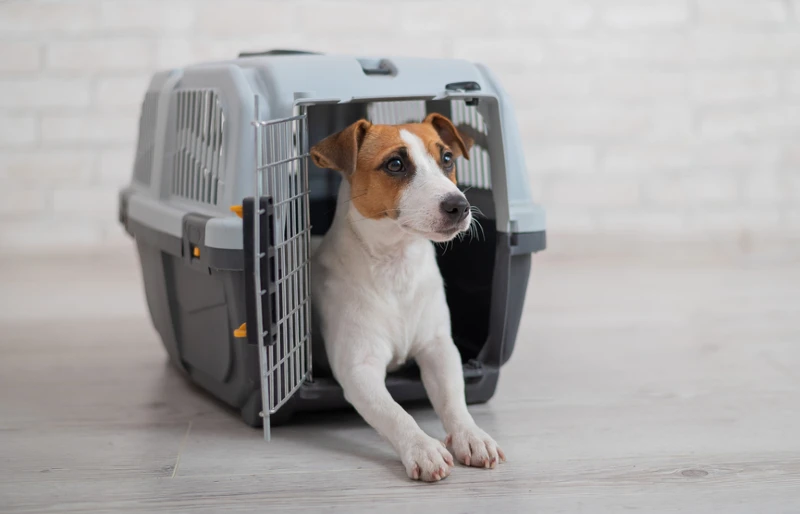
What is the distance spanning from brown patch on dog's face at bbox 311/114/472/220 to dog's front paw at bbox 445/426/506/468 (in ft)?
1.56

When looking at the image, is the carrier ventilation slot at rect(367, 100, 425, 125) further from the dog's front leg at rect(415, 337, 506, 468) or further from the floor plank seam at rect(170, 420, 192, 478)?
the floor plank seam at rect(170, 420, 192, 478)

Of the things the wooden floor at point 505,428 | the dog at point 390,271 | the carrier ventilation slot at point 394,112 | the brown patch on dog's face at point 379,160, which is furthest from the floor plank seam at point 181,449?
the carrier ventilation slot at point 394,112

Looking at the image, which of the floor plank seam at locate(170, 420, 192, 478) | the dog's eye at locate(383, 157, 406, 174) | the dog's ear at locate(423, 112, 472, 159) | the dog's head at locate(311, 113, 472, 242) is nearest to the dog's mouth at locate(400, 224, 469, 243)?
the dog's head at locate(311, 113, 472, 242)

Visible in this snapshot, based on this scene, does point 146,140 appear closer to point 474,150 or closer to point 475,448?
point 474,150

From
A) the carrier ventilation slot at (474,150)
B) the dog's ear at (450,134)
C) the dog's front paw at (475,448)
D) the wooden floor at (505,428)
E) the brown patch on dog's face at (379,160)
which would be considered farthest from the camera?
→ the carrier ventilation slot at (474,150)

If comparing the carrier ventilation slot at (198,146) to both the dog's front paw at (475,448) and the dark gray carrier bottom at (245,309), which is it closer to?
the dark gray carrier bottom at (245,309)

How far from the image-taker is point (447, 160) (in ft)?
6.80

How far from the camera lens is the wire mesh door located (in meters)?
1.78

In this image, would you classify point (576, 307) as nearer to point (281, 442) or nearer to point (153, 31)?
point (281, 442)

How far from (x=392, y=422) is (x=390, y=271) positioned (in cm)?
38

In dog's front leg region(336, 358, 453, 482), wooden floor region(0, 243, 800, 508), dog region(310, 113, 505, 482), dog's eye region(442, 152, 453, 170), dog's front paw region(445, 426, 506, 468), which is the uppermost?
dog's eye region(442, 152, 453, 170)

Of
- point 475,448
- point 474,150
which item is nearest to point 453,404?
point 475,448

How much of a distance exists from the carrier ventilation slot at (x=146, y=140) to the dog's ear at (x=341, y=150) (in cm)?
59

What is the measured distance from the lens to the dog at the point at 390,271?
6.26ft
